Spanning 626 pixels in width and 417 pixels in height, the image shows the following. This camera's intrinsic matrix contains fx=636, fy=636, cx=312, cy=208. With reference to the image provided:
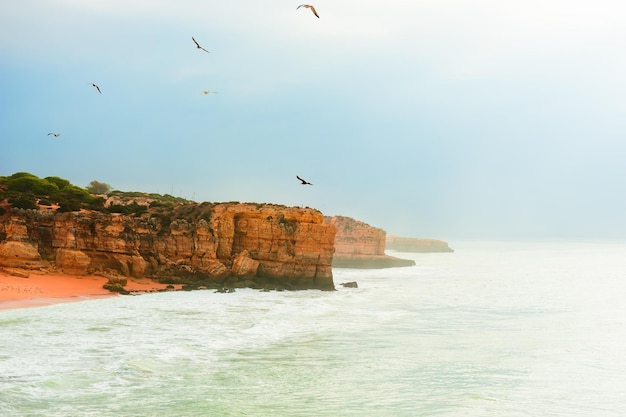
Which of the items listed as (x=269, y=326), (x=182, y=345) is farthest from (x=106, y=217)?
(x=182, y=345)

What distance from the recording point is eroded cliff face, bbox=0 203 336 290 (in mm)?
34406

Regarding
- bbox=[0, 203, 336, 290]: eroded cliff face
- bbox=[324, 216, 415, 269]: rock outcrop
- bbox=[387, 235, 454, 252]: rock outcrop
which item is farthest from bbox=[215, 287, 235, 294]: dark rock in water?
bbox=[387, 235, 454, 252]: rock outcrop

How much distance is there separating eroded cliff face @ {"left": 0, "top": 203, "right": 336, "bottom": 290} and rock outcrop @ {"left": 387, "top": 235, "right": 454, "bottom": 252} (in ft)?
431

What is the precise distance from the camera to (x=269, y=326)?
23.7 m

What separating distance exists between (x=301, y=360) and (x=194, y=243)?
72.4ft

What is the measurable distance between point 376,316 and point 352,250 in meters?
57.3

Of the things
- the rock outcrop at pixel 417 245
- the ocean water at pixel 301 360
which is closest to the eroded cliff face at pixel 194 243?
the ocean water at pixel 301 360

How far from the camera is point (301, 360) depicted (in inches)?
683

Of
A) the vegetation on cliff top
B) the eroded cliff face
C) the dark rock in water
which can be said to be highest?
Answer: the vegetation on cliff top

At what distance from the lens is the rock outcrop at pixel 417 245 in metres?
168

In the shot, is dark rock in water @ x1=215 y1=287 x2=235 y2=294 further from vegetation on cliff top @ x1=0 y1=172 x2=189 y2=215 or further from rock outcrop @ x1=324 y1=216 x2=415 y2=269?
rock outcrop @ x1=324 y1=216 x2=415 y2=269

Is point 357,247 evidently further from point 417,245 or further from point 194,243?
point 417,245

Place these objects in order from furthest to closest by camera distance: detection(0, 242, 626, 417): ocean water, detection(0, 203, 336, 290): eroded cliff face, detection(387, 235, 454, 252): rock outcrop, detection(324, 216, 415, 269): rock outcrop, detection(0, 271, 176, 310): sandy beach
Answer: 1. detection(387, 235, 454, 252): rock outcrop
2. detection(324, 216, 415, 269): rock outcrop
3. detection(0, 203, 336, 290): eroded cliff face
4. detection(0, 271, 176, 310): sandy beach
5. detection(0, 242, 626, 417): ocean water

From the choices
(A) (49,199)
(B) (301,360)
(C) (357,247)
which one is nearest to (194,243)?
(A) (49,199)
